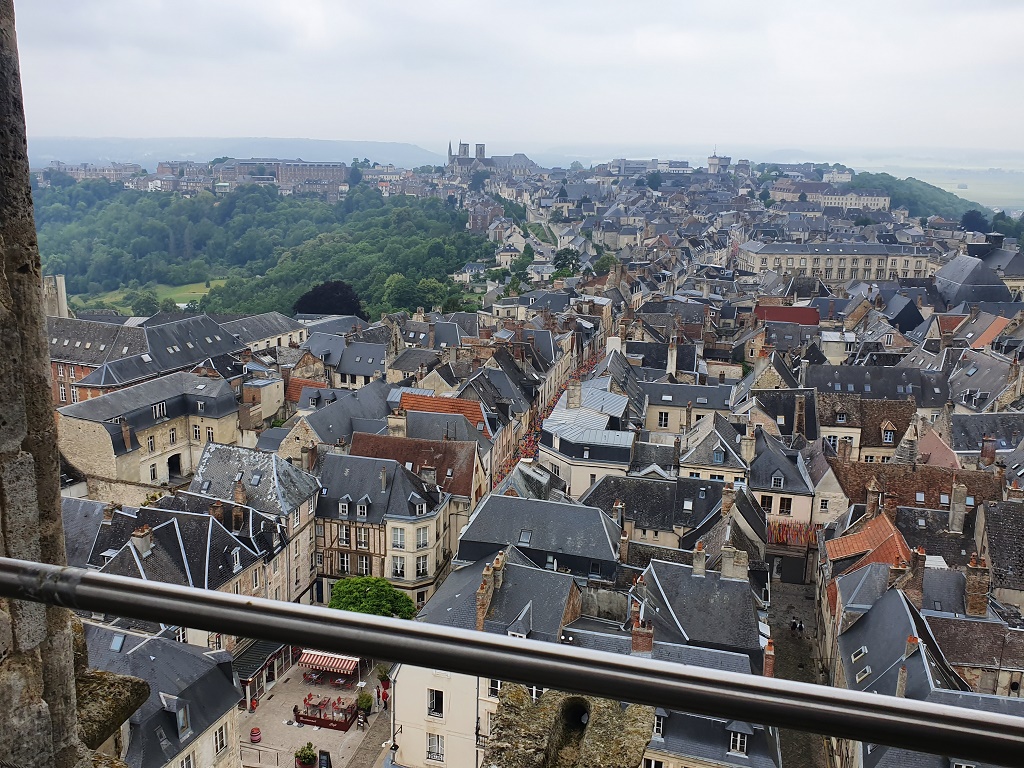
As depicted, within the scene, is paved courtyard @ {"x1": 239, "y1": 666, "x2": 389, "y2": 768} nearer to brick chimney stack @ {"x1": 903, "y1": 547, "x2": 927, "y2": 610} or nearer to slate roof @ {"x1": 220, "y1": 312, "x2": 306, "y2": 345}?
brick chimney stack @ {"x1": 903, "y1": 547, "x2": 927, "y2": 610}

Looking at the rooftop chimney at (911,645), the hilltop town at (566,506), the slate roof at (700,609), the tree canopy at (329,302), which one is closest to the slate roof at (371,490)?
the hilltop town at (566,506)

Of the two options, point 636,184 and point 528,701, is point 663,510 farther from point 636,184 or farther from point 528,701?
point 636,184

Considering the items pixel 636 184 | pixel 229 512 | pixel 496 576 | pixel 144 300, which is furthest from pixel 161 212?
pixel 496 576

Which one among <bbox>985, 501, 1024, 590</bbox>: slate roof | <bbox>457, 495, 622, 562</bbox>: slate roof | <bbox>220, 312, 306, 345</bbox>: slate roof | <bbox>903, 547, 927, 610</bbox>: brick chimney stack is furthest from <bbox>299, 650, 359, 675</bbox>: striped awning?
<bbox>220, 312, 306, 345</bbox>: slate roof

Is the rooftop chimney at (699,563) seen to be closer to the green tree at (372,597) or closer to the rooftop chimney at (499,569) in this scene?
the rooftop chimney at (499,569)

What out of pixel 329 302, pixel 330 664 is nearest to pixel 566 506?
pixel 330 664

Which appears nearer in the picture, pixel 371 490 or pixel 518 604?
pixel 518 604

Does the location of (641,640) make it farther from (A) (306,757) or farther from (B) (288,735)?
(B) (288,735)
